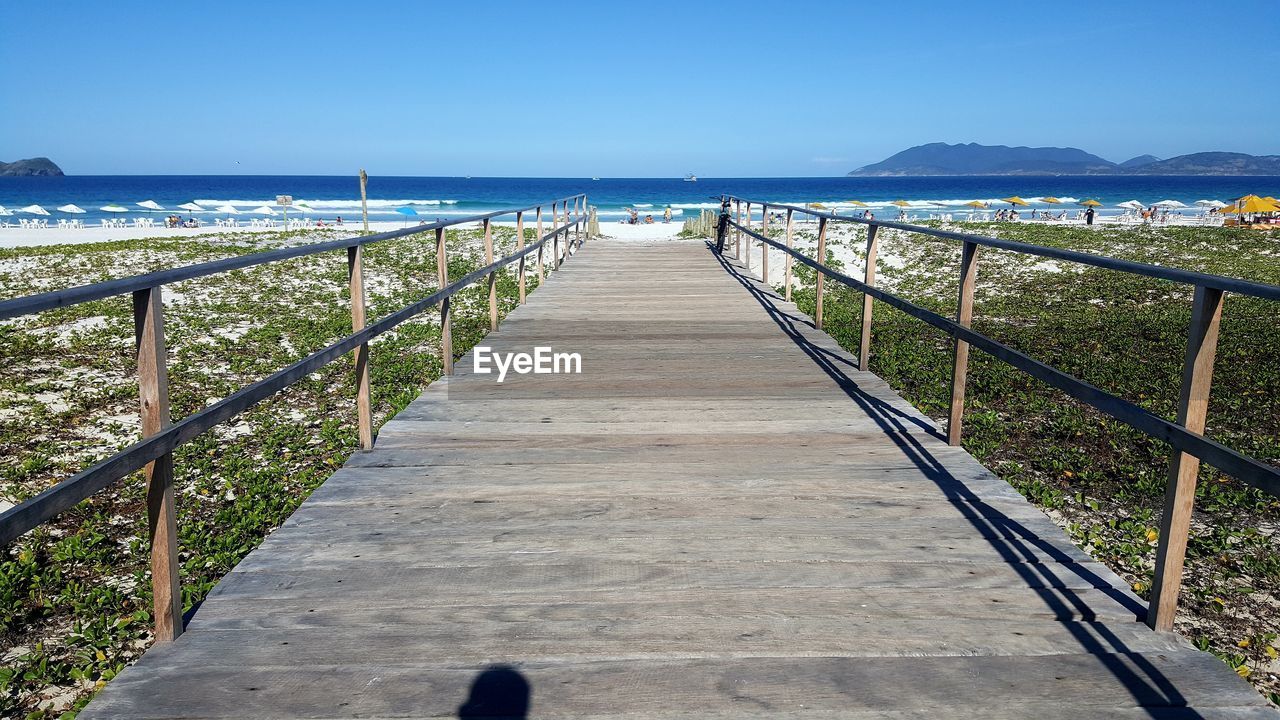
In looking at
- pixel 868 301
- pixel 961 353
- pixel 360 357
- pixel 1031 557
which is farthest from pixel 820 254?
pixel 1031 557

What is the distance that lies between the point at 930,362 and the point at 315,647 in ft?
25.1

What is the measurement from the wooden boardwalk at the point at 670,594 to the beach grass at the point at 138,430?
852 mm

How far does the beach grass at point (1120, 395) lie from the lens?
13.8 feet

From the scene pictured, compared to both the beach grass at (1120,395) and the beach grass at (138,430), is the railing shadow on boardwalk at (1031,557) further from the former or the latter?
the beach grass at (138,430)

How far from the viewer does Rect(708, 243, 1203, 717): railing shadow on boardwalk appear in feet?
7.77

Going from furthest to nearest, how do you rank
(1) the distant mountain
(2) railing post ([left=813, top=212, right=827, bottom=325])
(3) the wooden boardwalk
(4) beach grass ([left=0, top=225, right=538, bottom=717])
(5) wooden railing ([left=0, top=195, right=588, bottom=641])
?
1. (1) the distant mountain
2. (2) railing post ([left=813, top=212, right=827, bottom=325])
3. (4) beach grass ([left=0, top=225, right=538, bottom=717])
4. (3) the wooden boardwalk
5. (5) wooden railing ([left=0, top=195, right=588, bottom=641])

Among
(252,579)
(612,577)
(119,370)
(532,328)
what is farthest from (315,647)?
(119,370)

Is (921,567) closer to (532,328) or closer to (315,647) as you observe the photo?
(315,647)

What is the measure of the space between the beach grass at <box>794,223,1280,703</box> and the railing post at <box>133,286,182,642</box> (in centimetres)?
377

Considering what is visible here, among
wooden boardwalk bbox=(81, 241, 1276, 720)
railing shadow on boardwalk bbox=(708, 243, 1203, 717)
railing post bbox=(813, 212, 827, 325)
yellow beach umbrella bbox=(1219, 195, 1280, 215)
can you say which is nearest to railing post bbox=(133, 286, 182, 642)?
wooden boardwalk bbox=(81, 241, 1276, 720)

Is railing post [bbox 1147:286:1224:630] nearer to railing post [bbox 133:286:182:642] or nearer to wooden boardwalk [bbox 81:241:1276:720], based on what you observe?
wooden boardwalk [bbox 81:241:1276:720]

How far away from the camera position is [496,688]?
2312 millimetres

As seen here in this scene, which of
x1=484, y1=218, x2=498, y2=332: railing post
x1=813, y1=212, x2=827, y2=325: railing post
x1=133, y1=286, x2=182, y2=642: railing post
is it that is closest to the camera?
x1=133, y1=286, x2=182, y2=642: railing post

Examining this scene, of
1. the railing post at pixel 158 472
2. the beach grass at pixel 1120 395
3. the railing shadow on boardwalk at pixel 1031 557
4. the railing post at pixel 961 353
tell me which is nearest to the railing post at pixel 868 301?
the railing shadow on boardwalk at pixel 1031 557
